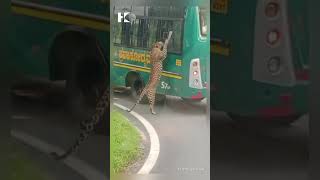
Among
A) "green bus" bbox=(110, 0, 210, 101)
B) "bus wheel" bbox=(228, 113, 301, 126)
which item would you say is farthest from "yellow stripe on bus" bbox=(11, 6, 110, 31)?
"bus wheel" bbox=(228, 113, 301, 126)

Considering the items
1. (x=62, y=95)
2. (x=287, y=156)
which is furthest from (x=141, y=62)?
(x=287, y=156)

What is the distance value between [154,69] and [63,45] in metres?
0.79

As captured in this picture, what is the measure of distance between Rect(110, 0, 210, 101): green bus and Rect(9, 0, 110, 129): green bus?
0.12 metres

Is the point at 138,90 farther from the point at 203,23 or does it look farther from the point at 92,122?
the point at 203,23

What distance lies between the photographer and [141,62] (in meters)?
4.68

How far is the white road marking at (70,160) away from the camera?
4.70 metres

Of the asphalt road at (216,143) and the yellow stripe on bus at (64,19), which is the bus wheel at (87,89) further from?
the yellow stripe on bus at (64,19)

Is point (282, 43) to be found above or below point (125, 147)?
above

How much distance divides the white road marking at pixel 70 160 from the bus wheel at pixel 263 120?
1.22 metres

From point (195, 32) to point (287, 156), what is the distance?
4.28ft

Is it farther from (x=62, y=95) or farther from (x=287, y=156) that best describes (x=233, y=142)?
(x=62, y=95)

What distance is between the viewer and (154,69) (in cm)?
465

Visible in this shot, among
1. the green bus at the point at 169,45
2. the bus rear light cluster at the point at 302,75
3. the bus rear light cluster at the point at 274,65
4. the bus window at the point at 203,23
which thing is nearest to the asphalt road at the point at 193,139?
the green bus at the point at 169,45

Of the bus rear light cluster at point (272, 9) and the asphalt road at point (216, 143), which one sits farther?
the asphalt road at point (216, 143)
